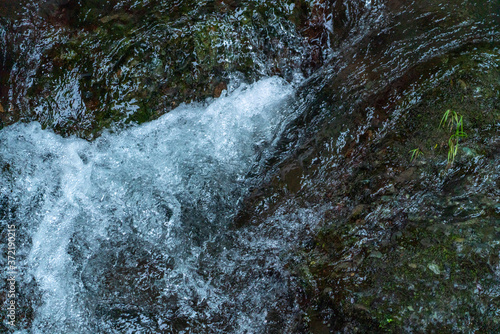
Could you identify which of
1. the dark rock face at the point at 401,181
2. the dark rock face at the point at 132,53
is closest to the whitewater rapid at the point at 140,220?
the dark rock face at the point at 132,53

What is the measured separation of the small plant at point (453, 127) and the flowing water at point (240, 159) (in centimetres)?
9

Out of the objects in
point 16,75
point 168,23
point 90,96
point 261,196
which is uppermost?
point 16,75

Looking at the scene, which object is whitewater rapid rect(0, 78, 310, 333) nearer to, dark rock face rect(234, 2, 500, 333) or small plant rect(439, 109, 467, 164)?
dark rock face rect(234, 2, 500, 333)

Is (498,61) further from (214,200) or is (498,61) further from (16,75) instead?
(16,75)

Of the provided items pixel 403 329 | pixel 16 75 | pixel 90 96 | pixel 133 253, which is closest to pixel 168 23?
pixel 90 96

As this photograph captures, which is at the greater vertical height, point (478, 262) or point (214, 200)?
point (214, 200)

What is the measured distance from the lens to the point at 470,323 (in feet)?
9.40

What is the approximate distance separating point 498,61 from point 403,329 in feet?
10.3

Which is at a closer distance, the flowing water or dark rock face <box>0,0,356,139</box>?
the flowing water

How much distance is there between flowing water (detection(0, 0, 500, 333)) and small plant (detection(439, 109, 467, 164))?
3.5 inches

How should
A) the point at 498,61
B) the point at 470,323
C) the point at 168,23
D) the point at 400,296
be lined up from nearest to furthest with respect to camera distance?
the point at 470,323 → the point at 400,296 → the point at 498,61 → the point at 168,23

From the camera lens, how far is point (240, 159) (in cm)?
438

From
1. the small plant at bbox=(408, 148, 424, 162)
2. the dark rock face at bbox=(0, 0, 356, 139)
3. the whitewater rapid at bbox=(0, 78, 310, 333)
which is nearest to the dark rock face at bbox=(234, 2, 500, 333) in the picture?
the small plant at bbox=(408, 148, 424, 162)

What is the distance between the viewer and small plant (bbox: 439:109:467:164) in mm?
3449
